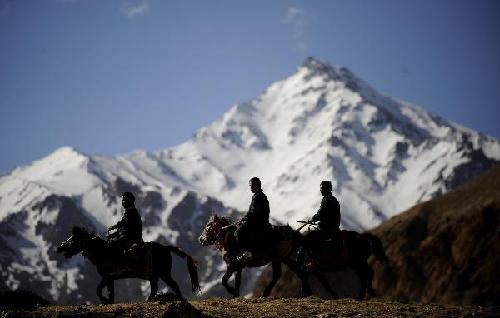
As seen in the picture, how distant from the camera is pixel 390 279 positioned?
96625 mm

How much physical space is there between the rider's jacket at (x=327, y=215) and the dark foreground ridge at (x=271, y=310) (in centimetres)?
312

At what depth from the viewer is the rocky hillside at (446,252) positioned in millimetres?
81312

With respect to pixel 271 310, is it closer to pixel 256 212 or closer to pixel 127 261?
pixel 256 212

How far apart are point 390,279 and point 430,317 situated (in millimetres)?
82092

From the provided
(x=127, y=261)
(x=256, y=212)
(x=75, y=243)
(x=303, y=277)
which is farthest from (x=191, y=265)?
(x=75, y=243)

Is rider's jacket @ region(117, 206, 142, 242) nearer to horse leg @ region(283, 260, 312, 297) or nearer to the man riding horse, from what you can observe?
the man riding horse

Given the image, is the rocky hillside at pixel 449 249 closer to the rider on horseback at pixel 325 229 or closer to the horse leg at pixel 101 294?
the rider on horseback at pixel 325 229

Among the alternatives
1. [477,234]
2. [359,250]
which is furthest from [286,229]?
[477,234]

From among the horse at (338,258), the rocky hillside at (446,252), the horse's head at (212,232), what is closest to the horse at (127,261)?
the horse's head at (212,232)

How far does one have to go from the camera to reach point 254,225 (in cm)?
2164

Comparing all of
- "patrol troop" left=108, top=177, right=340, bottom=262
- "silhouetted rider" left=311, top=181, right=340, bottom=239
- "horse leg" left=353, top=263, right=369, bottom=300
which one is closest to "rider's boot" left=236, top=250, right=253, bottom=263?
"patrol troop" left=108, top=177, right=340, bottom=262

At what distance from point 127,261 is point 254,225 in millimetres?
3948

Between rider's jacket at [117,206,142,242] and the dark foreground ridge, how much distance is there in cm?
317

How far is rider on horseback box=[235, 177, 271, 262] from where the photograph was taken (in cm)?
2156
